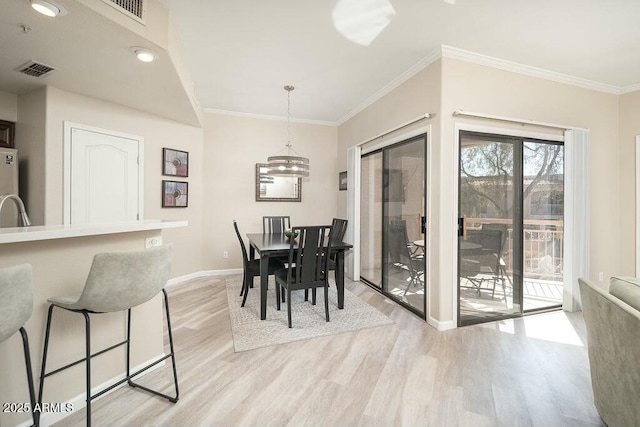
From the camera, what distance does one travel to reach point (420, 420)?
1590 millimetres

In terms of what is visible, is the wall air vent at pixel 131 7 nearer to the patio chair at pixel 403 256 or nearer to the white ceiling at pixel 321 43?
the white ceiling at pixel 321 43

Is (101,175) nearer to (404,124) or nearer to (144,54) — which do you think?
(144,54)

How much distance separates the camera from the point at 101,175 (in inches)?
132

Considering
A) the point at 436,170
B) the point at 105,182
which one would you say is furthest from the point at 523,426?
the point at 105,182

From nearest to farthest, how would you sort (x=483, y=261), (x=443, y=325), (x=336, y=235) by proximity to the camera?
(x=443, y=325) < (x=483, y=261) < (x=336, y=235)

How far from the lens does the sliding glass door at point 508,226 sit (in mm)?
2891

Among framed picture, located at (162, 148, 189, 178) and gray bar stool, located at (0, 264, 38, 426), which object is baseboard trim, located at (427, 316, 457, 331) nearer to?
gray bar stool, located at (0, 264, 38, 426)

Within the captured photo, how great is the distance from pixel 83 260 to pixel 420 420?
7.01 feet

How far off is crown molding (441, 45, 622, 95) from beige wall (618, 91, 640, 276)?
247mm

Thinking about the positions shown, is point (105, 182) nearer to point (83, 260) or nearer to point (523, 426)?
point (83, 260)

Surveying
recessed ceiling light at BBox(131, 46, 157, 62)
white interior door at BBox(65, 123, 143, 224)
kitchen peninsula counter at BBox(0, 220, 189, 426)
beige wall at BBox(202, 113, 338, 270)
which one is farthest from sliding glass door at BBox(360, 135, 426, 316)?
white interior door at BBox(65, 123, 143, 224)

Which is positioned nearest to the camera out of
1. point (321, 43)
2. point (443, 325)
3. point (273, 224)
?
point (321, 43)

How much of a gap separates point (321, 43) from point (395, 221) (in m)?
2.16

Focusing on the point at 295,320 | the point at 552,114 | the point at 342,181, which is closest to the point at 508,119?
the point at 552,114
